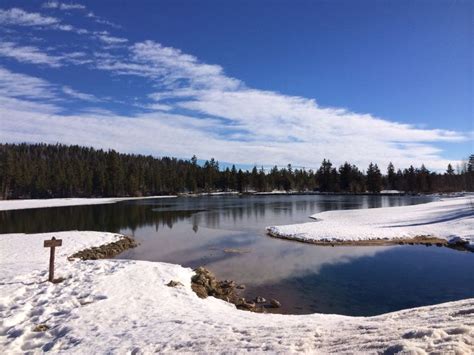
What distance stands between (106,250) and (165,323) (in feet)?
56.2

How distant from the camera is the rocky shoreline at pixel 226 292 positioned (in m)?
14.2

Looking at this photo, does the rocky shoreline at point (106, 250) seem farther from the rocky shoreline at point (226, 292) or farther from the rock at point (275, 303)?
the rock at point (275, 303)

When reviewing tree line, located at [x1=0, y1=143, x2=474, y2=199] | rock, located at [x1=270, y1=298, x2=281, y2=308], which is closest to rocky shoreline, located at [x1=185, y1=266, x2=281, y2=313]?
rock, located at [x1=270, y1=298, x2=281, y2=308]

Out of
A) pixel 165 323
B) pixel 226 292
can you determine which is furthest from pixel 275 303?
pixel 165 323

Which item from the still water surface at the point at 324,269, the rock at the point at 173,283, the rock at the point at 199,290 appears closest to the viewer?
the rock at the point at 199,290

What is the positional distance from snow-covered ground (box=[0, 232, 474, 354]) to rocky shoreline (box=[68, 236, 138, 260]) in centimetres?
643

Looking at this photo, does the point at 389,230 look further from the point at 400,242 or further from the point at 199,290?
the point at 199,290

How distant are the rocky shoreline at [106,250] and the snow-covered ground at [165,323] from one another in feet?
21.1

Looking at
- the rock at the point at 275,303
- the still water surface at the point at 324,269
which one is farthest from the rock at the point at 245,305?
the still water surface at the point at 324,269

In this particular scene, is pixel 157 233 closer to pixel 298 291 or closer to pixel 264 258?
pixel 264 258

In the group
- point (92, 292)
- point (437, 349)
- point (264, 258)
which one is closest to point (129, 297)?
point (92, 292)

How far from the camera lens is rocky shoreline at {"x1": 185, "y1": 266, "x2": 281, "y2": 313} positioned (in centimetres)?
1422

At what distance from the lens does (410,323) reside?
7.64 metres

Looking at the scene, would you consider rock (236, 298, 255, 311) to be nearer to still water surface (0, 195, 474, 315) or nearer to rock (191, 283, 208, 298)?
still water surface (0, 195, 474, 315)
